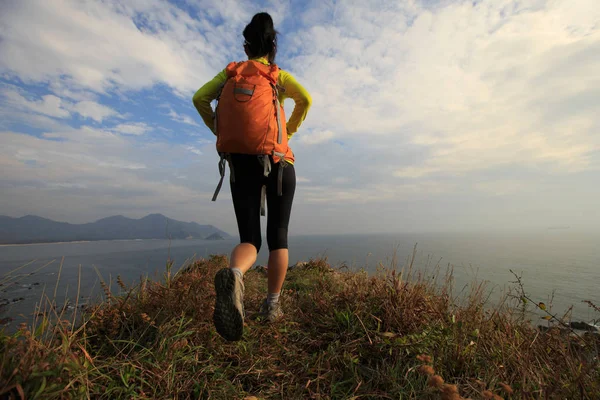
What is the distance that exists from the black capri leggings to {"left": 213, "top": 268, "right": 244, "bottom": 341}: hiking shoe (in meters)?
0.63

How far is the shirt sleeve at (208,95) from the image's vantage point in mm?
2705

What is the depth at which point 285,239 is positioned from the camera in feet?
8.97

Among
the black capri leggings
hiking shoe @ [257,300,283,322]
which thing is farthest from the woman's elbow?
hiking shoe @ [257,300,283,322]

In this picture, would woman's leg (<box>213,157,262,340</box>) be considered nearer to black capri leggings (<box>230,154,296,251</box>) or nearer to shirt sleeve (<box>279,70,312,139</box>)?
black capri leggings (<box>230,154,296,251</box>)

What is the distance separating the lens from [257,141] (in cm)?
242

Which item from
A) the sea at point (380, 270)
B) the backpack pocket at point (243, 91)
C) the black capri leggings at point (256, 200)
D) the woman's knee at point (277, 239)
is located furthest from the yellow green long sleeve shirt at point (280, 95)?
the sea at point (380, 270)

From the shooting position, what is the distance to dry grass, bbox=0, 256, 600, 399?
1.45 meters

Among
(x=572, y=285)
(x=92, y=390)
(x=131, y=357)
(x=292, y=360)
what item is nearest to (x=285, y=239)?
(x=292, y=360)

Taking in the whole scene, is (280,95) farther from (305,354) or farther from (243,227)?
(305,354)

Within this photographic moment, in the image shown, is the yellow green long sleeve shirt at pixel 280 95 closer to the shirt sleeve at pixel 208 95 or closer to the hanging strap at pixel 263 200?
the shirt sleeve at pixel 208 95

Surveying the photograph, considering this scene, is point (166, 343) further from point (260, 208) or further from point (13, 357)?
point (260, 208)

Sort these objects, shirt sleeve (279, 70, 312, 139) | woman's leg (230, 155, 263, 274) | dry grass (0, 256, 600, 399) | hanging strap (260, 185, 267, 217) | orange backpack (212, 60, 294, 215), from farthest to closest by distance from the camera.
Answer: shirt sleeve (279, 70, 312, 139) < hanging strap (260, 185, 267, 217) < woman's leg (230, 155, 263, 274) < orange backpack (212, 60, 294, 215) < dry grass (0, 256, 600, 399)

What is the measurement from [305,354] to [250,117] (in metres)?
2.25

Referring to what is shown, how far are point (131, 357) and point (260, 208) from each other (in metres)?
1.60
